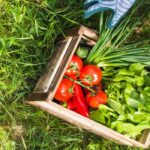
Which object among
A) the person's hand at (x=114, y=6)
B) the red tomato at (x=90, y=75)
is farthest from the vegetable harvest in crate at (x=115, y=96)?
the person's hand at (x=114, y=6)

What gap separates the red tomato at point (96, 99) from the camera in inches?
86.3

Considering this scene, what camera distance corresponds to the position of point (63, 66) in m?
2.08

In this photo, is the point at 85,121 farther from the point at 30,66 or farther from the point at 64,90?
the point at 30,66

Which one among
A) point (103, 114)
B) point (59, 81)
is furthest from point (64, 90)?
point (103, 114)

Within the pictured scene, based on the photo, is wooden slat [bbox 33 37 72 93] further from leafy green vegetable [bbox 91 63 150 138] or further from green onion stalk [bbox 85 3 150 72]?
leafy green vegetable [bbox 91 63 150 138]

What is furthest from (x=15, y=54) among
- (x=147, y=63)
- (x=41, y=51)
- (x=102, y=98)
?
(x=147, y=63)

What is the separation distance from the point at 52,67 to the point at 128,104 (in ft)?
1.22

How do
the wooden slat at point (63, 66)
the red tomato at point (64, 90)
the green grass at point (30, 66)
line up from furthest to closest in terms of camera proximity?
the green grass at point (30, 66) < the red tomato at point (64, 90) < the wooden slat at point (63, 66)

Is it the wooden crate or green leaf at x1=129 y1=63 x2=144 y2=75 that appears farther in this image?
green leaf at x1=129 y1=63 x2=144 y2=75

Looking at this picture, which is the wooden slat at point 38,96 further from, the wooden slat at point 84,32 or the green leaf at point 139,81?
the green leaf at point 139,81

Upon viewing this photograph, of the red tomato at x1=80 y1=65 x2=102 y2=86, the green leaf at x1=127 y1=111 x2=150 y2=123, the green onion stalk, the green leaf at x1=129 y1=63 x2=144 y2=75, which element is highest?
the green onion stalk

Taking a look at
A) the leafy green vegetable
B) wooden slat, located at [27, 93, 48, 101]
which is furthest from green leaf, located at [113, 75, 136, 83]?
wooden slat, located at [27, 93, 48, 101]

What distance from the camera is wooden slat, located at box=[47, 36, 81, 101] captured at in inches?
80.3

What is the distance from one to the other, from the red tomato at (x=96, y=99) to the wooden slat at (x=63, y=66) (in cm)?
20
